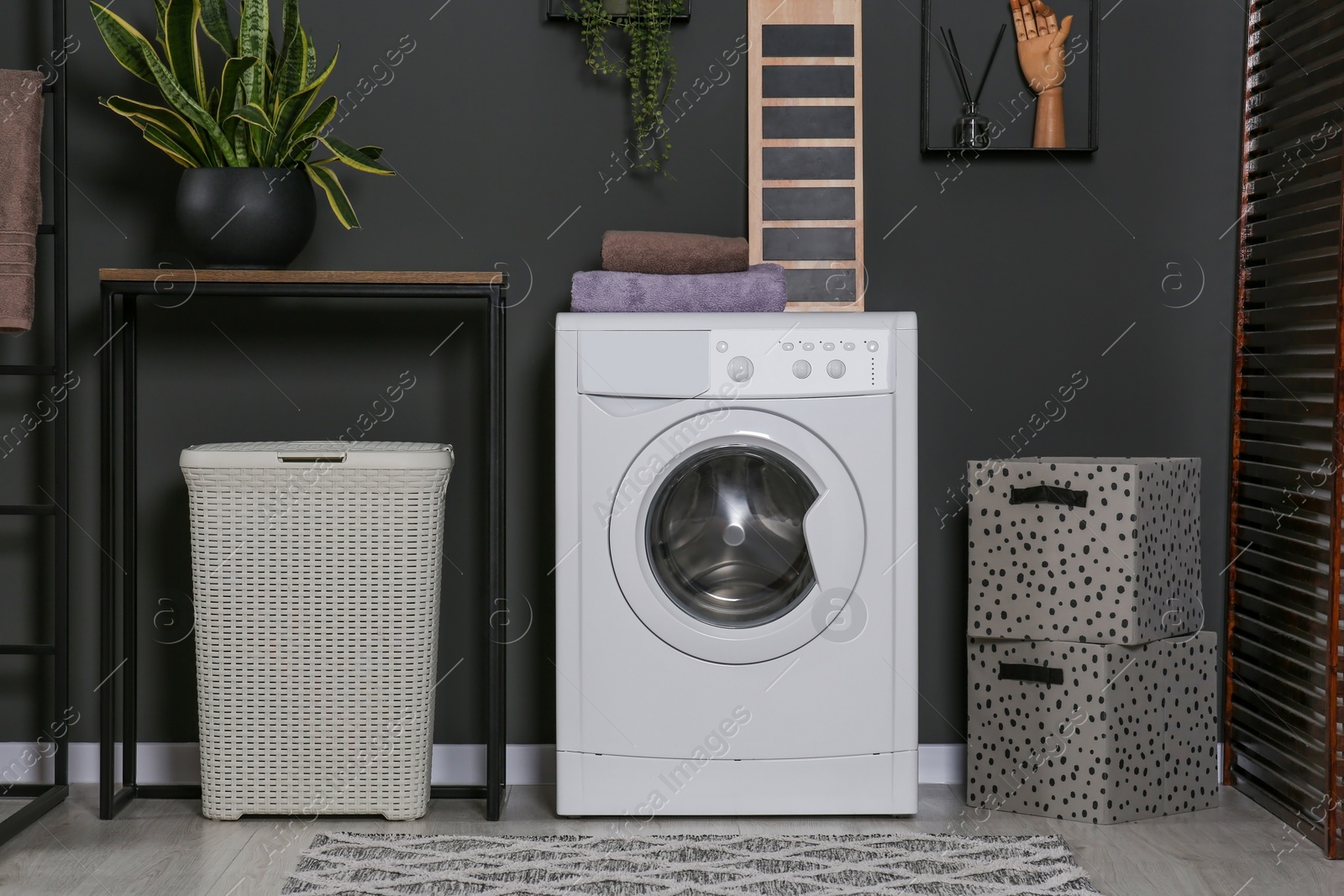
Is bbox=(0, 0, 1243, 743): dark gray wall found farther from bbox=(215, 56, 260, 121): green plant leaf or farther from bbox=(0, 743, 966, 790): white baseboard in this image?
bbox=(215, 56, 260, 121): green plant leaf

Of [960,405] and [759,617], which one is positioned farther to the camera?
[960,405]

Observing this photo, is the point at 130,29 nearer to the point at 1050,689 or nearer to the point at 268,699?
the point at 268,699

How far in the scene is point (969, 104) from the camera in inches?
88.4

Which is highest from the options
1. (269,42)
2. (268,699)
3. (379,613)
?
(269,42)

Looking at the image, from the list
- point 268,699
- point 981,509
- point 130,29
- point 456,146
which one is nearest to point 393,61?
point 456,146

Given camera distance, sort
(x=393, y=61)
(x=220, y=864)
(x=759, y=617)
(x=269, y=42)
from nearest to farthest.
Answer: (x=220, y=864) < (x=759, y=617) < (x=269, y=42) < (x=393, y=61)

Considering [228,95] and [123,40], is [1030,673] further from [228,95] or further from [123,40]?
[123,40]

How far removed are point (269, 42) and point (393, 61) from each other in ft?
0.91

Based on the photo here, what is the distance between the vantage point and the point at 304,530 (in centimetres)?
192

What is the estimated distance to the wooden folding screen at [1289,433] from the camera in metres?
1.90

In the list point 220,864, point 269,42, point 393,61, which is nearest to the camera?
point 220,864

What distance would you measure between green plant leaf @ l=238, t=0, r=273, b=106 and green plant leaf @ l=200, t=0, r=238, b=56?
0.16 feet

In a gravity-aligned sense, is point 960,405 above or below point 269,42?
below

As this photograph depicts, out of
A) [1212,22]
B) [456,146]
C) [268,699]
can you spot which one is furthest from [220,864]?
[1212,22]
